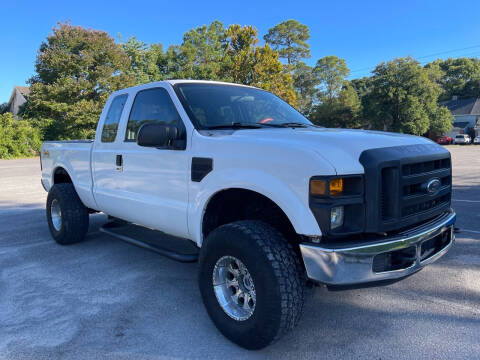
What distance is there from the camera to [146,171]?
359 cm

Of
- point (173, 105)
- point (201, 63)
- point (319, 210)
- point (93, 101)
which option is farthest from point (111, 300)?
point (201, 63)

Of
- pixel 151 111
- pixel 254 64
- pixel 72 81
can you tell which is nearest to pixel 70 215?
pixel 151 111

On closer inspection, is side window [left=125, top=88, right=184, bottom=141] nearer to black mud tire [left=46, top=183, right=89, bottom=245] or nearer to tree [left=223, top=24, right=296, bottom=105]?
black mud tire [left=46, top=183, right=89, bottom=245]

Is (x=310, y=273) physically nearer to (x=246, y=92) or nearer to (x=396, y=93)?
(x=246, y=92)

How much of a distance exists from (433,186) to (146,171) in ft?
8.14

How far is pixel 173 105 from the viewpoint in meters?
3.44

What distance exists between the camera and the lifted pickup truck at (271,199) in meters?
2.29

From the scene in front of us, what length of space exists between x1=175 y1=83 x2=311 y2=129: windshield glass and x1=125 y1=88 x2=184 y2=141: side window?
146mm

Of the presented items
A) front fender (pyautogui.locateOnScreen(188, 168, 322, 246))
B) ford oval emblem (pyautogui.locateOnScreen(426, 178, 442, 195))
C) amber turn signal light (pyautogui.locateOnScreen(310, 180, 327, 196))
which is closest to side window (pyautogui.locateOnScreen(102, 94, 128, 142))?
front fender (pyautogui.locateOnScreen(188, 168, 322, 246))

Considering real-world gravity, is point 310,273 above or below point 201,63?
below

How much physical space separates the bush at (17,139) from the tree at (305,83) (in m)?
41.8

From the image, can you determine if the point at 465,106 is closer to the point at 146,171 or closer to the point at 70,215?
the point at 70,215

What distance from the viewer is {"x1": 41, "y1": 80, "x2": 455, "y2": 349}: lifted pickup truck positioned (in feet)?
7.52

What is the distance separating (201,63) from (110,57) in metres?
10.1
